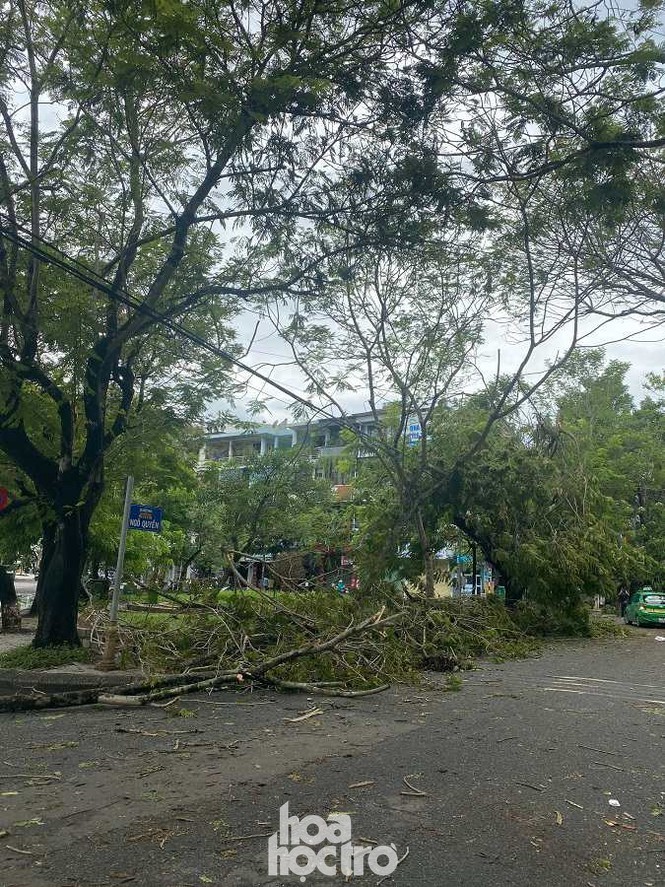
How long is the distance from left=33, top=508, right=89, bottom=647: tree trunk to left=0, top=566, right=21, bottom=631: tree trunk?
704cm

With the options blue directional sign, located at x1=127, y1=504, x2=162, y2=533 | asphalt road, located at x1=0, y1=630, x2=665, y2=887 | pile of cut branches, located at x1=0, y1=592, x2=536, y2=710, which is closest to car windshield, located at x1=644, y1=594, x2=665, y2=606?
pile of cut branches, located at x1=0, y1=592, x2=536, y2=710

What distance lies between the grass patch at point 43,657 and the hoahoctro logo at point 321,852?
22.7 ft

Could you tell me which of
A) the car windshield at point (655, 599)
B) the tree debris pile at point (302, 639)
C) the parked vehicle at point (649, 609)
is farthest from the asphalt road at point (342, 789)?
the car windshield at point (655, 599)

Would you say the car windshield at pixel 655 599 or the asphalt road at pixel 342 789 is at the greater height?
the car windshield at pixel 655 599

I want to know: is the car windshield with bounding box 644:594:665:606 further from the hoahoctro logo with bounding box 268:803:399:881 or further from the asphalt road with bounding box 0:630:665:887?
the hoahoctro logo with bounding box 268:803:399:881

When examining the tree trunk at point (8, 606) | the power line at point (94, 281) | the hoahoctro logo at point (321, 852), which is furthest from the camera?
the tree trunk at point (8, 606)

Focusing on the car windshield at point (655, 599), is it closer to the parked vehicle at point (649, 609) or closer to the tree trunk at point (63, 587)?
the parked vehicle at point (649, 609)

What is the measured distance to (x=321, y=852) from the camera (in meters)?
4.29

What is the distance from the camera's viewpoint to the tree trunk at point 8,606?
1792 centimetres

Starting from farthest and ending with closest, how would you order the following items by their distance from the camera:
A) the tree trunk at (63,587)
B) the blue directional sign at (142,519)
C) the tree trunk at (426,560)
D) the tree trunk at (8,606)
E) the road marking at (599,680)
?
the tree trunk at (8,606) < the tree trunk at (426,560) < the tree trunk at (63,587) < the road marking at (599,680) < the blue directional sign at (142,519)

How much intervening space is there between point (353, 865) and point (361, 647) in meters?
7.00

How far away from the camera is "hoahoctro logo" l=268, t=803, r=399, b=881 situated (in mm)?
4074

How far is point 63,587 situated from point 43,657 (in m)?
1.18

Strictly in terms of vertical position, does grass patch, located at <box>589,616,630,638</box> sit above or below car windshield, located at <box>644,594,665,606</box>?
below
